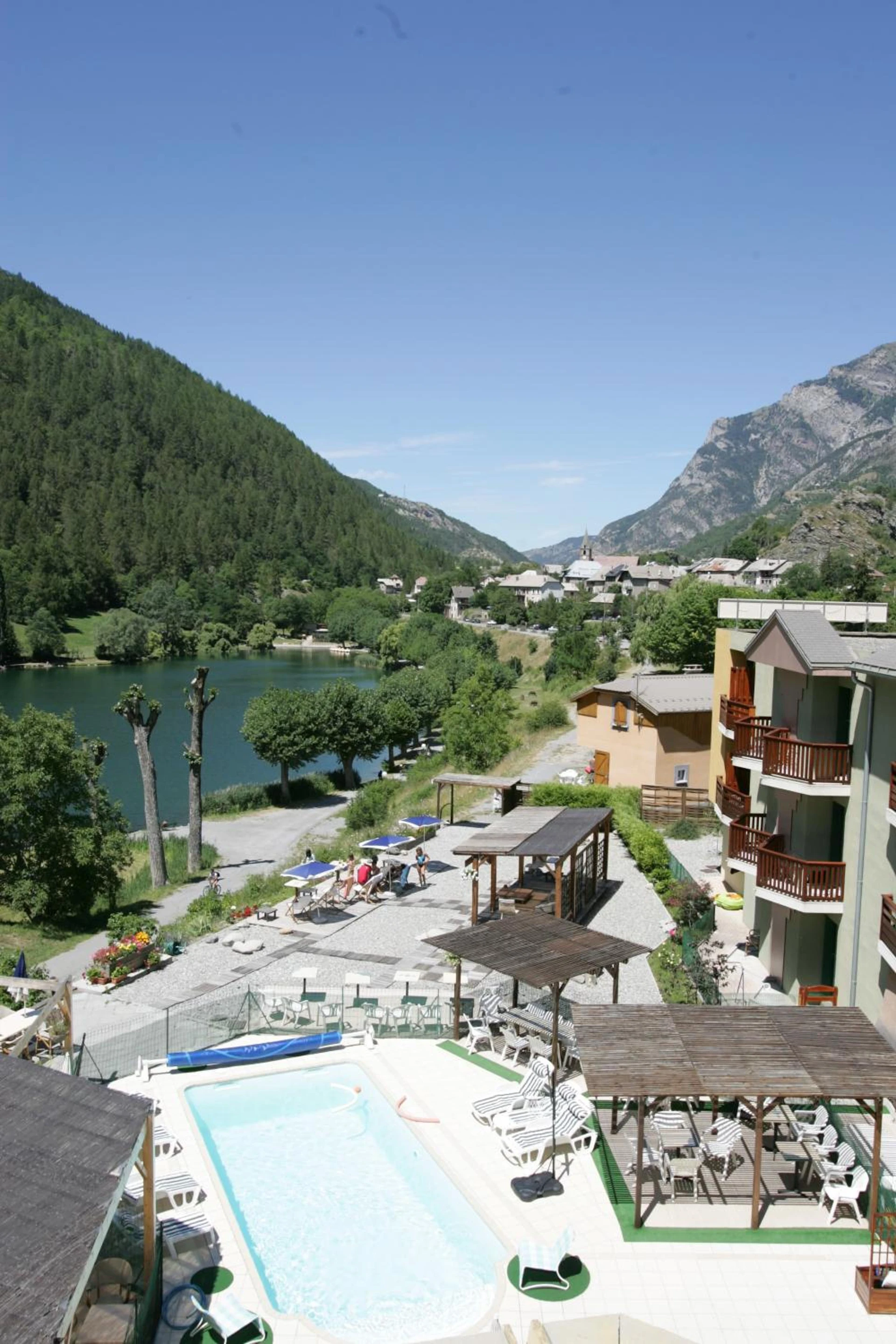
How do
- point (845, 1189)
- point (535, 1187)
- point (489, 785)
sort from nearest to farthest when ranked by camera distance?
point (845, 1189), point (535, 1187), point (489, 785)

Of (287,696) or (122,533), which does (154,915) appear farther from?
(122,533)

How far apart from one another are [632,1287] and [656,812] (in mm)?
21594

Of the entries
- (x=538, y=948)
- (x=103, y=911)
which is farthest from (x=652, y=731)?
(x=538, y=948)

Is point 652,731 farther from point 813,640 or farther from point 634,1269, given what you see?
point 634,1269

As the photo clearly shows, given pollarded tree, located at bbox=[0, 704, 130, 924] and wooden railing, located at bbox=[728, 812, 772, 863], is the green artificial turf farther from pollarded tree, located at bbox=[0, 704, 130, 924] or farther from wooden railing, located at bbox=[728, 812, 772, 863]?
pollarded tree, located at bbox=[0, 704, 130, 924]

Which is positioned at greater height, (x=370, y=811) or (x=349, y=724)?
(x=349, y=724)

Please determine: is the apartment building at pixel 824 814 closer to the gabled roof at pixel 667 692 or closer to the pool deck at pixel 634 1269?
the pool deck at pixel 634 1269

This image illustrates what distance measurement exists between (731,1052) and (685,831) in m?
18.5

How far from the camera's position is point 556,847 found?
1914 centimetres

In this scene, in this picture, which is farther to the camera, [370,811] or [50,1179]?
[370,811]

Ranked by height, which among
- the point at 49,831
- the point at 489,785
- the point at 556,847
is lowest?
the point at 49,831

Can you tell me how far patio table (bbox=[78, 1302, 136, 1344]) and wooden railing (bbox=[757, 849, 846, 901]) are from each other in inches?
459

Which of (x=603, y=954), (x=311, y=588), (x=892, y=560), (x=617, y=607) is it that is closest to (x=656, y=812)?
(x=603, y=954)

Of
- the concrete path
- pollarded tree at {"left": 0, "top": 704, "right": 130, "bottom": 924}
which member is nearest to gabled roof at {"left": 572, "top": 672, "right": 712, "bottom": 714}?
the concrete path
